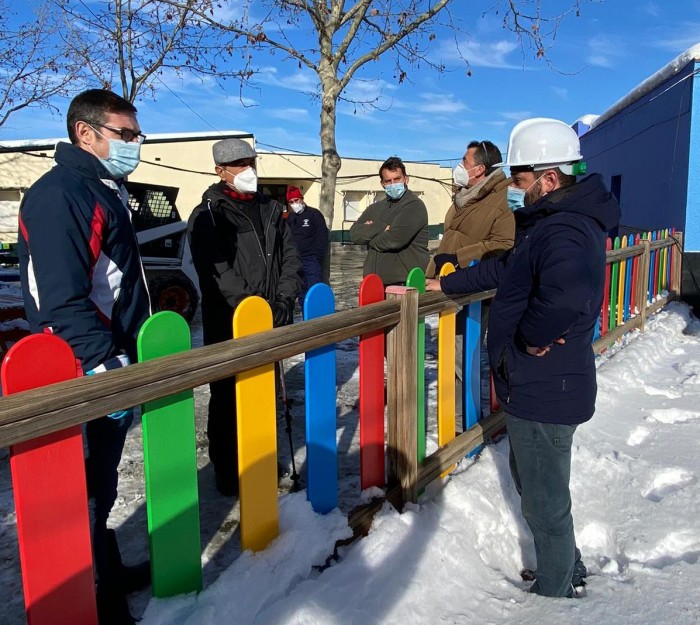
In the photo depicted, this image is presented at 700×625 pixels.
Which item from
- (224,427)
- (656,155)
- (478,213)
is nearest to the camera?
(224,427)

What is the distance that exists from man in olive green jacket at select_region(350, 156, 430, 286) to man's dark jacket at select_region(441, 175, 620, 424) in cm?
217

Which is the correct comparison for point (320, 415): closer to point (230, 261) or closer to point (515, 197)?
point (230, 261)

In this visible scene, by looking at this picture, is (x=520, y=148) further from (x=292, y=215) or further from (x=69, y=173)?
(x=292, y=215)

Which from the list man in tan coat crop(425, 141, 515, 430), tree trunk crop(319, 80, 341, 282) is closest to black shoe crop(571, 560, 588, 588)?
man in tan coat crop(425, 141, 515, 430)

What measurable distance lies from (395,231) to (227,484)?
2274 millimetres

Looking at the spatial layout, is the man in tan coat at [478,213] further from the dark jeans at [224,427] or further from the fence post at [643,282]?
the fence post at [643,282]

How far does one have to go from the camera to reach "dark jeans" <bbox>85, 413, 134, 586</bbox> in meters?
2.05

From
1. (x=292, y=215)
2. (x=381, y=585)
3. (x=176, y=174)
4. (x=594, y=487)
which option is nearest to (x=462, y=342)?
(x=594, y=487)

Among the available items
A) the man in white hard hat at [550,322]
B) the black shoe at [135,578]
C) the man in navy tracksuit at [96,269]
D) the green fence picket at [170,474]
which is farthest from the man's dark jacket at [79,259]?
the man in white hard hat at [550,322]

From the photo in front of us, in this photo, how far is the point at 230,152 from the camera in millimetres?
3293

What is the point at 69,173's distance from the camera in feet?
6.76

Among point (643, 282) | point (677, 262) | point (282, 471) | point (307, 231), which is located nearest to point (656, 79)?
point (677, 262)

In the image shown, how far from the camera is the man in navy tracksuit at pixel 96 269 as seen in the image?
1908 millimetres

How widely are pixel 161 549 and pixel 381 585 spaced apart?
868mm
